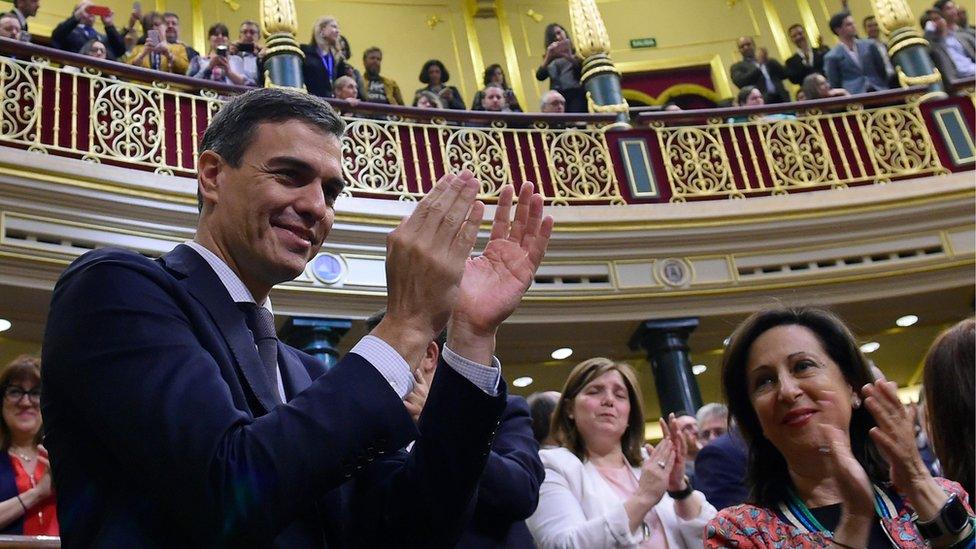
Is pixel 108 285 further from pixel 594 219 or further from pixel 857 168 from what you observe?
pixel 857 168

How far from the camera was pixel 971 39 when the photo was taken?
8.69 meters

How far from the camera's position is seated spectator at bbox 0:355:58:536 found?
2512 millimetres

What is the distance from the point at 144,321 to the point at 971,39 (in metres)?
9.20

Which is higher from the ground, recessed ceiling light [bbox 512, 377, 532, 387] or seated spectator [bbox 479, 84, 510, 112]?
seated spectator [bbox 479, 84, 510, 112]

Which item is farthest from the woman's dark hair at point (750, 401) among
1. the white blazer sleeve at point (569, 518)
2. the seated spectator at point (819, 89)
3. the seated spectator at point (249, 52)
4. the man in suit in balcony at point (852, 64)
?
the man in suit in balcony at point (852, 64)

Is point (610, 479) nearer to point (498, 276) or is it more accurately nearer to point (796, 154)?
point (498, 276)

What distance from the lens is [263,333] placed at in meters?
1.22

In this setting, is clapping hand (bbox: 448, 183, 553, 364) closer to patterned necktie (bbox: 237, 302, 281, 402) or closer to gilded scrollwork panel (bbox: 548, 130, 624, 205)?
patterned necktie (bbox: 237, 302, 281, 402)

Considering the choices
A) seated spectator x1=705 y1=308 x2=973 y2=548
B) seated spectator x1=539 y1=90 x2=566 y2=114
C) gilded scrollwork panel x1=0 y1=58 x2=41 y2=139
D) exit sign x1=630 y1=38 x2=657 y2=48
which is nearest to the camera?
seated spectator x1=705 y1=308 x2=973 y2=548

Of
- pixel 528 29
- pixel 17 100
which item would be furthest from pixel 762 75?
pixel 17 100

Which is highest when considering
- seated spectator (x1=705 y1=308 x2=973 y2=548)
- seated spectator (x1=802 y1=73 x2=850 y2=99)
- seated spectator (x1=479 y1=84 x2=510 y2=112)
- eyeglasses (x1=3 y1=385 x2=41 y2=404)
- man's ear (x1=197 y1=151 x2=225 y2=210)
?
seated spectator (x1=479 y1=84 x2=510 y2=112)

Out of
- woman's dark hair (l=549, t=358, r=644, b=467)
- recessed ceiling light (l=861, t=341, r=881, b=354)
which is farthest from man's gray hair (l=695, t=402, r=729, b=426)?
recessed ceiling light (l=861, t=341, r=881, b=354)

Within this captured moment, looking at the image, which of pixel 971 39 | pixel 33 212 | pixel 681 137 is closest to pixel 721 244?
pixel 681 137

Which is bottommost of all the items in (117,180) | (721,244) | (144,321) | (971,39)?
(144,321)
